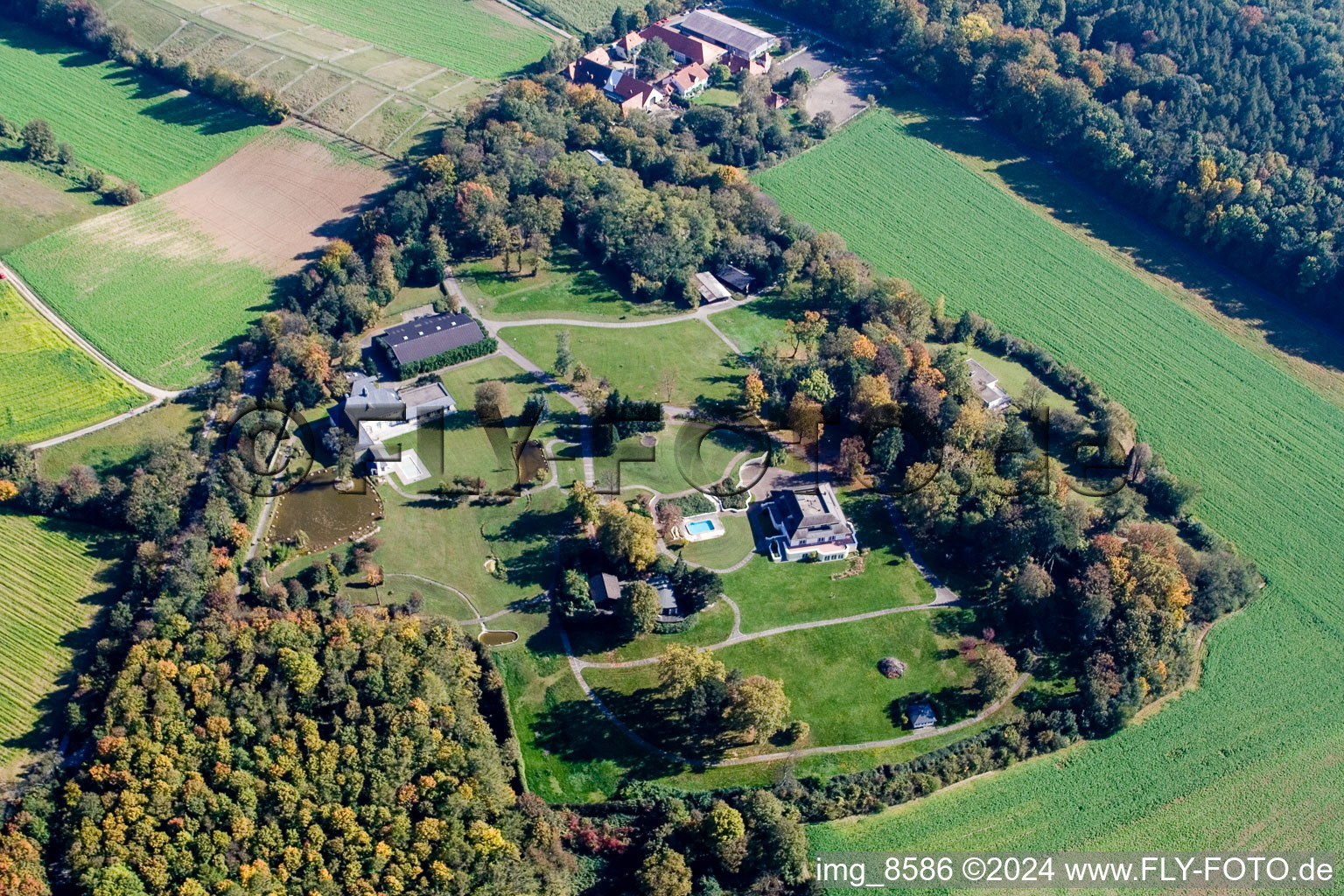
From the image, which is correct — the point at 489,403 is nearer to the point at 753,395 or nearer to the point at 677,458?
the point at 677,458

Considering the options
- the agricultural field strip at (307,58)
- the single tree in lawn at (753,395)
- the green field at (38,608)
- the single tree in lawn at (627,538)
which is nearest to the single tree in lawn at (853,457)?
the single tree in lawn at (753,395)

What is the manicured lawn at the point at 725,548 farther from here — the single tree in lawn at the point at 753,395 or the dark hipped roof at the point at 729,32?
the dark hipped roof at the point at 729,32

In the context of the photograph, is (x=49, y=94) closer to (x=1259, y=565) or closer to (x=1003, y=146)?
A: (x=1003, y=146)

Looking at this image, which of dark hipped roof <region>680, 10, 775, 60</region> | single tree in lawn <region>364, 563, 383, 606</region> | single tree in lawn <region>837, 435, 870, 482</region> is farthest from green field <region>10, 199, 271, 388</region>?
dark hipped roof <region>680, 10, 775, 60</region>

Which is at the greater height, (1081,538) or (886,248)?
(886,248)

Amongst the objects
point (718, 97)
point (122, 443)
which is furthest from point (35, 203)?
point (718, 97)

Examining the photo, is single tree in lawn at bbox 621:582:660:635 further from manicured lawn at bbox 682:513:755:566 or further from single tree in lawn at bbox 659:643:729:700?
manicured lawn at bbox 682:513:755:566

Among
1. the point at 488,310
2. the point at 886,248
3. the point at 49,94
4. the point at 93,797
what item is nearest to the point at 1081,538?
the point at 886,248
